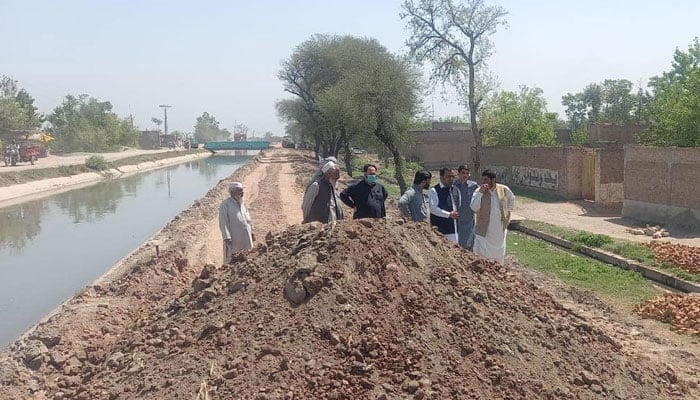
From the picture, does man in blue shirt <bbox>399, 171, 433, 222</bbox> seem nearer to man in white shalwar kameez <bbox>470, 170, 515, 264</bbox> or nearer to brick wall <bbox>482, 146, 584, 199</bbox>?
→ man in white shalwar kameez <bbox>470, 170, 515, 264</bbox>

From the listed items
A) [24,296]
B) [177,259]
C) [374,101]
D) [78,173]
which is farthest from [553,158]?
[78,173]

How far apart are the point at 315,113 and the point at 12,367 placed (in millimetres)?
38613

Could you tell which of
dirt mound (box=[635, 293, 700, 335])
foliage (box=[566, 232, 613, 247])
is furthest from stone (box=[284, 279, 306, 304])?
foliage (box=[566, 232, 613, 247])

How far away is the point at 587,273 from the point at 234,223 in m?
5.86

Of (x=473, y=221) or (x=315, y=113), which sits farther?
(x=315, y=113)

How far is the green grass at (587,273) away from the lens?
893 centimetres

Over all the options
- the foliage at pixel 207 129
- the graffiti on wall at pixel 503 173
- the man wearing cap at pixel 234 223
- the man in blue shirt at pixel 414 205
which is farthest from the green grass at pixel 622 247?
the foliage at pixel 207 129

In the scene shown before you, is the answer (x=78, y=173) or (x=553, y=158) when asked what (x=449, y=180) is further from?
(x=78, y=173)

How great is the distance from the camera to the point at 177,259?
1173 cm

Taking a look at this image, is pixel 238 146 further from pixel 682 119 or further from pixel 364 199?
pixel 364 199

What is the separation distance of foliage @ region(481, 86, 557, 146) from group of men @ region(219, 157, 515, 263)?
1038 inches

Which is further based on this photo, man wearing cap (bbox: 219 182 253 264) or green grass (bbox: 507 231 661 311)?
green grass (bbox: 507 231 661 311)

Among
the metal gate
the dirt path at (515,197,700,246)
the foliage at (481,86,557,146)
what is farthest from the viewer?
the foliage at (481,86,557,146)

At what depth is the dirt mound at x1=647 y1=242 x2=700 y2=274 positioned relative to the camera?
9789 mm
